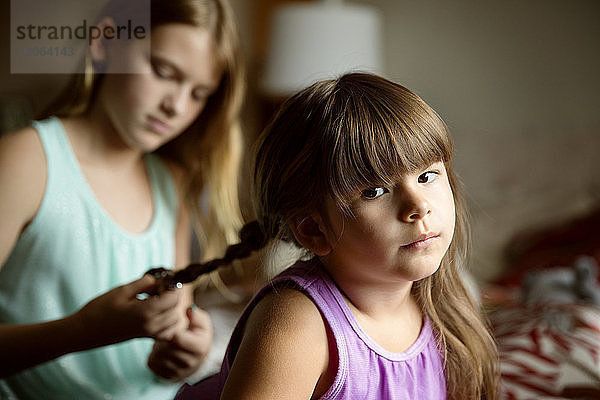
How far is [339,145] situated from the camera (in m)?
0.62

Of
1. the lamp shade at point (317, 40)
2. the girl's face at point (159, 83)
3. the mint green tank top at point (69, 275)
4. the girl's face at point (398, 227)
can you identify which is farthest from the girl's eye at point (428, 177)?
the lamp shade at point (317, 40)

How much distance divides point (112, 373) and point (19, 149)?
0.37 meters

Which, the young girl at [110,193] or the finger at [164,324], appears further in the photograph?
the young girl at [110,193]

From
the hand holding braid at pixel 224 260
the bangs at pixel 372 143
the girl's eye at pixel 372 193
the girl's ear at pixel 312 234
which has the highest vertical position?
the bangs at pixel 372 143

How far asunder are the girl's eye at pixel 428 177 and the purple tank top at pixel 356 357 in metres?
0.14

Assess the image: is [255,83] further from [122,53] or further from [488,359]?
[488,359]

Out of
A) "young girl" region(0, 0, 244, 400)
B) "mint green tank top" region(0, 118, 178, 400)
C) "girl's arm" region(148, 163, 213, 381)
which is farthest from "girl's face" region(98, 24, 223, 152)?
"girl's arm" region(148, 163, 213, 381)

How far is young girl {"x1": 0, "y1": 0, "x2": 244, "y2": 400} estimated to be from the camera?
0.97 metres

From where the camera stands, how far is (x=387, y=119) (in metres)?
0.63

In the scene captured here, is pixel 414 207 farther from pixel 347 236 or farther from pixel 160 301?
pixel 160 301

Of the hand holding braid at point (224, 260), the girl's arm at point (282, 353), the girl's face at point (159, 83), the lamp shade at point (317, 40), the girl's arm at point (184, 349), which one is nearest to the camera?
the girl's arm at point (282, 353)

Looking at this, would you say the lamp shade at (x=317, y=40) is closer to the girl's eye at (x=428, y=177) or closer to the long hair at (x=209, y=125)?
the long hair at (x=209, y=125)

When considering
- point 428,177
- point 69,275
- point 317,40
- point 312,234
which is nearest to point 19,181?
point 69,275

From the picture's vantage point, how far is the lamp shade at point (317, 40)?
2.35 m
